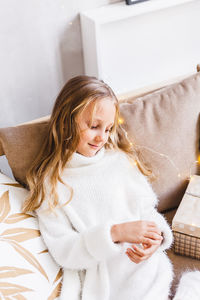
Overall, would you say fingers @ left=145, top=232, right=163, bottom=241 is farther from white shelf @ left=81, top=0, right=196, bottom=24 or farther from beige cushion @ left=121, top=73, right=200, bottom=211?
white shelf @ left=81, top=0, right=196, bottom=24

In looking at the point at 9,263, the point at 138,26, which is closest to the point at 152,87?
the point at 138,26

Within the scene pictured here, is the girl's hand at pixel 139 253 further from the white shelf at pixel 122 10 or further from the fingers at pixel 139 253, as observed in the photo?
the white shelf at pixel 122 10

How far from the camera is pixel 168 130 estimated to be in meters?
1.21

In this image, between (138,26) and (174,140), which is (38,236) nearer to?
(174,140)

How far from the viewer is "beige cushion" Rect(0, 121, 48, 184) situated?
1.09 metres

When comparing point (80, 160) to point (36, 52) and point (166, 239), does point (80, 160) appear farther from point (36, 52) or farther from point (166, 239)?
point (36, 52)

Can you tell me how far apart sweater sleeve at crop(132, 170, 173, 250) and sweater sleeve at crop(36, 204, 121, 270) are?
179 mm

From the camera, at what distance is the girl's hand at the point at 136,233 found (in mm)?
986

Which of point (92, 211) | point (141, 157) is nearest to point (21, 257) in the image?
point (92, 211)

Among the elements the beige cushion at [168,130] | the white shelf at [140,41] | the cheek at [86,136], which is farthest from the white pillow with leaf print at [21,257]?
the white shelf at [140,41]

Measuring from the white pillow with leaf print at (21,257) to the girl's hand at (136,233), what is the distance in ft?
0.62

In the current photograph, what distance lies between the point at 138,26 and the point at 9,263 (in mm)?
1069

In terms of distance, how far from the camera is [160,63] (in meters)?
1.66

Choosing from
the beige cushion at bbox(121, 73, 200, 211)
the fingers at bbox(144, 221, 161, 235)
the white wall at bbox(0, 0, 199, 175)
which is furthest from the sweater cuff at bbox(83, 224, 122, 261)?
the white wall at bbox(0, 0, 199, 175)
